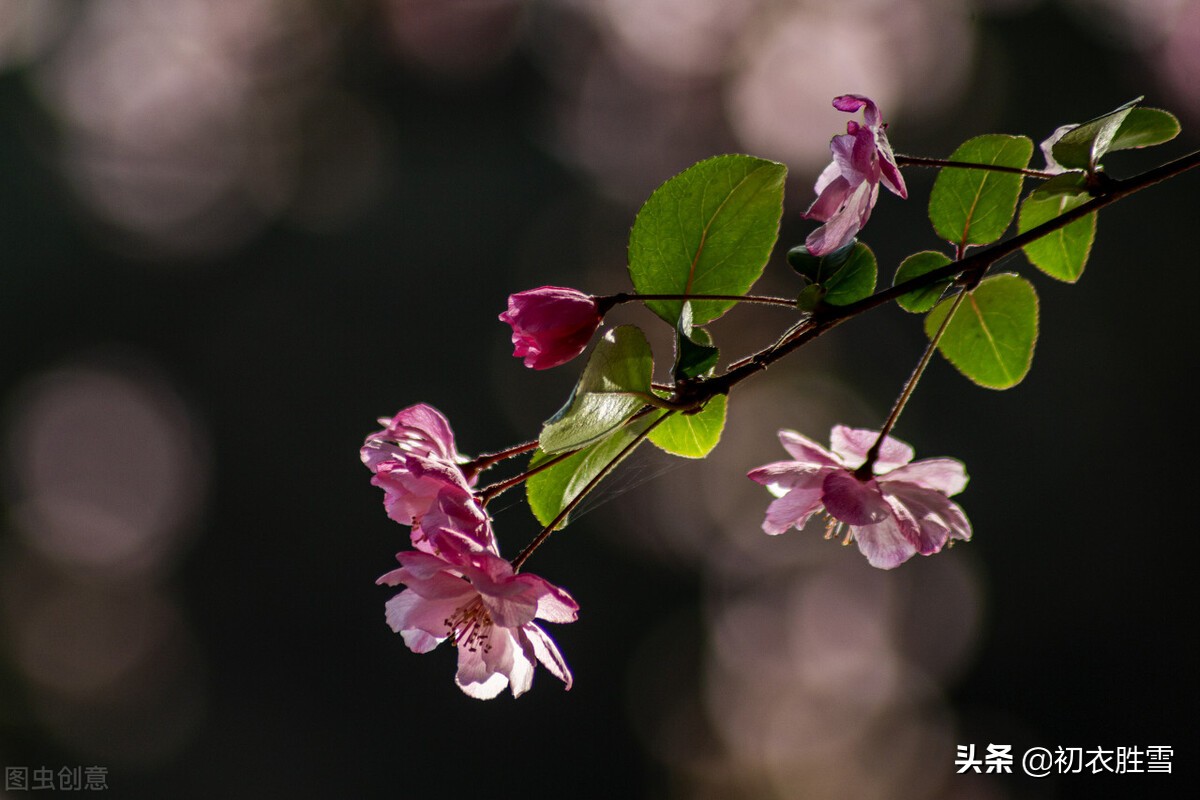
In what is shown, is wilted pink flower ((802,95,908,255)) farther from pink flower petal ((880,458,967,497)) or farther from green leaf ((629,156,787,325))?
pink flower petal ((880,458,967,497))

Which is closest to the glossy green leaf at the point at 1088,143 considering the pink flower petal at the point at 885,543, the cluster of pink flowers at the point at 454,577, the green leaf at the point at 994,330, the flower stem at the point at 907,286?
the flower stem at the point at 907,286

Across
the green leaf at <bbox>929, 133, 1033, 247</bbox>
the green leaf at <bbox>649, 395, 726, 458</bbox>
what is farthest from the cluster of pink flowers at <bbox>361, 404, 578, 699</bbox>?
the green leaf at <bbox>929, 133, 1033, 247</bbox>

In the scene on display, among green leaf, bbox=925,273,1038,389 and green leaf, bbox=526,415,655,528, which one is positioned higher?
green leaf, bbox=925,273,1038,389

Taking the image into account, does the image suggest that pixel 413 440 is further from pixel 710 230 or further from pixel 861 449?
pixel 861 449

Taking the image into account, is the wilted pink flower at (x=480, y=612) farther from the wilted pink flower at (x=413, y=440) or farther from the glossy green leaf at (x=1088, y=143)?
the glossy green leaf at (x=1088, y=143)

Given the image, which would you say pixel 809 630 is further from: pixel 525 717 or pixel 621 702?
pixel 525 717
